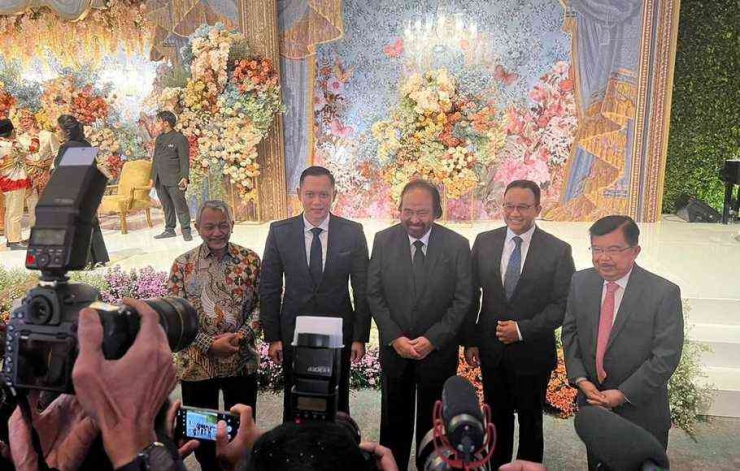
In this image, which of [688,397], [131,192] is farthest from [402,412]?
[131,192]

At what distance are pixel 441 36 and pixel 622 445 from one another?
27.6 feet

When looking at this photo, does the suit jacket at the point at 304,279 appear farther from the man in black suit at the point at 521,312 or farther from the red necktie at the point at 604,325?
the red necktie at the point at 604,325

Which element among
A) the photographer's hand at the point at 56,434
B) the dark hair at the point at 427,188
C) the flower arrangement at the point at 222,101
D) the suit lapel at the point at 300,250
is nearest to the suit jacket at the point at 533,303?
the dark hair at the point at 427,188

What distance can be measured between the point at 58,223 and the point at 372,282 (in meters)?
1.95

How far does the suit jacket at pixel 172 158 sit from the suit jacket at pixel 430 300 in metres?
5.35

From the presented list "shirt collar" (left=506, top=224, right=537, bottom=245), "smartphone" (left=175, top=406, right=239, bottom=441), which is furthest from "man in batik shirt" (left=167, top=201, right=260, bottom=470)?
"shirt collar" (left=506, top=224, right=537, bottom=245)

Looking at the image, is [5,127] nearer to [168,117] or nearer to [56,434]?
[56,434]

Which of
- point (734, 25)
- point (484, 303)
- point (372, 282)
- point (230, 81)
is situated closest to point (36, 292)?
point (372, 282)

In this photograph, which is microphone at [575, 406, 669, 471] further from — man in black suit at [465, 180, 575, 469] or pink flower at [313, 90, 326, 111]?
pink flower at [313, 90, 326, 111]

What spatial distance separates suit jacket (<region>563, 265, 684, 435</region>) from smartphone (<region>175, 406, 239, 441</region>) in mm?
1583

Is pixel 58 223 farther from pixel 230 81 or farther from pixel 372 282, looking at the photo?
pixel 230 81

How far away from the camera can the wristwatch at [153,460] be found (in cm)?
84

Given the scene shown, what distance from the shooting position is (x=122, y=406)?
0.85 m

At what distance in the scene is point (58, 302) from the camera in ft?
3.20
